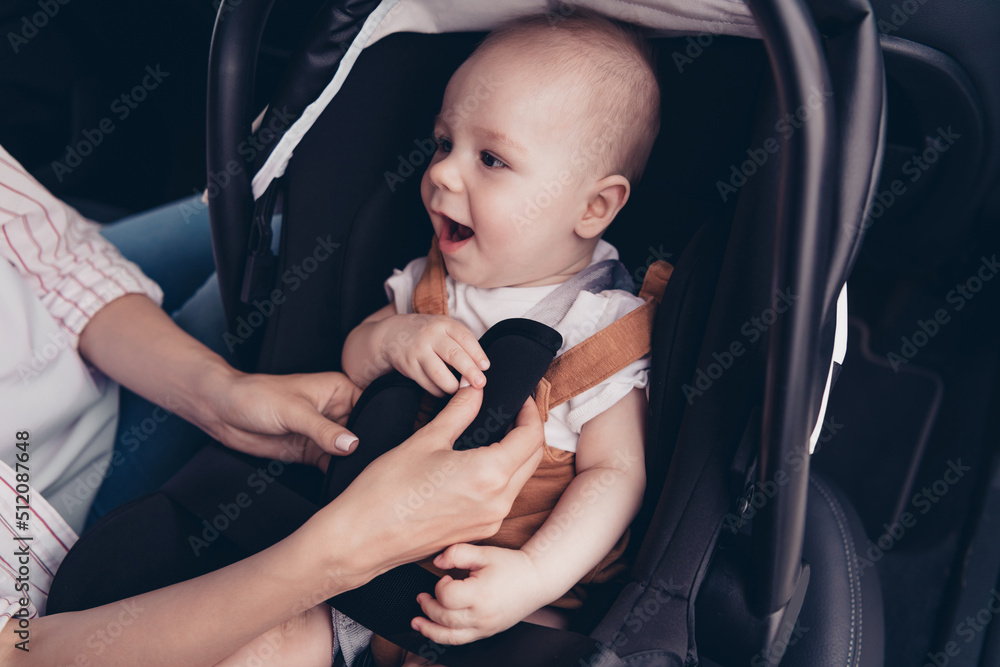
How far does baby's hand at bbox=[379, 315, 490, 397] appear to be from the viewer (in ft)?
2.65

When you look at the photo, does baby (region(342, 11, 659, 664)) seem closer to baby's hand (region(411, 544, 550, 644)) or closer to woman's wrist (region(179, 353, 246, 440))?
baby's hand (region(411, 544, 550, 644))

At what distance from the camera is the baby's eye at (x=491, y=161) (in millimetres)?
848

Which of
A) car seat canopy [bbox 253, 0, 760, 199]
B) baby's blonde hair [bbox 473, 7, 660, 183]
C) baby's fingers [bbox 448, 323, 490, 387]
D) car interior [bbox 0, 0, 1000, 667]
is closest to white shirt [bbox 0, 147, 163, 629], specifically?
car interior [bbox 0, 0, 1000, 667]

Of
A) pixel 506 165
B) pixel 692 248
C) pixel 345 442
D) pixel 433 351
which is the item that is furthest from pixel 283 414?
pixel 692 248

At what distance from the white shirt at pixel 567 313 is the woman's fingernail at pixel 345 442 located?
0.87ft

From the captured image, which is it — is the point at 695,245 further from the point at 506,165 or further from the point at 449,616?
the point at 449,616

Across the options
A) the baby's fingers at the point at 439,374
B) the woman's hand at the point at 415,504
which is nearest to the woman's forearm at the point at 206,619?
the woman's hand at the point at 415,504

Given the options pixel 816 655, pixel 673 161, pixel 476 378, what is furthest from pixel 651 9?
pixel 816 655

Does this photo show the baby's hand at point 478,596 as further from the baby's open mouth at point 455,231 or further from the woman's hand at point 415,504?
the baby's open mouth at point 455,231

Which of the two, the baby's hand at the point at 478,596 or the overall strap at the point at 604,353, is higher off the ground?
the overall strap at the point at 604,353

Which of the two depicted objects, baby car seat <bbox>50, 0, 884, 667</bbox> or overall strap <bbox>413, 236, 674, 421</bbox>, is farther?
overall strap <bbox>413, 236, 674, 421</bbox>

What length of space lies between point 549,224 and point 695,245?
0.20 meters

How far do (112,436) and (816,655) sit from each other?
3.70 feet

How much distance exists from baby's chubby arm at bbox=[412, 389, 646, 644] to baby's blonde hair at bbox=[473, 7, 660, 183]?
14.2 inches
